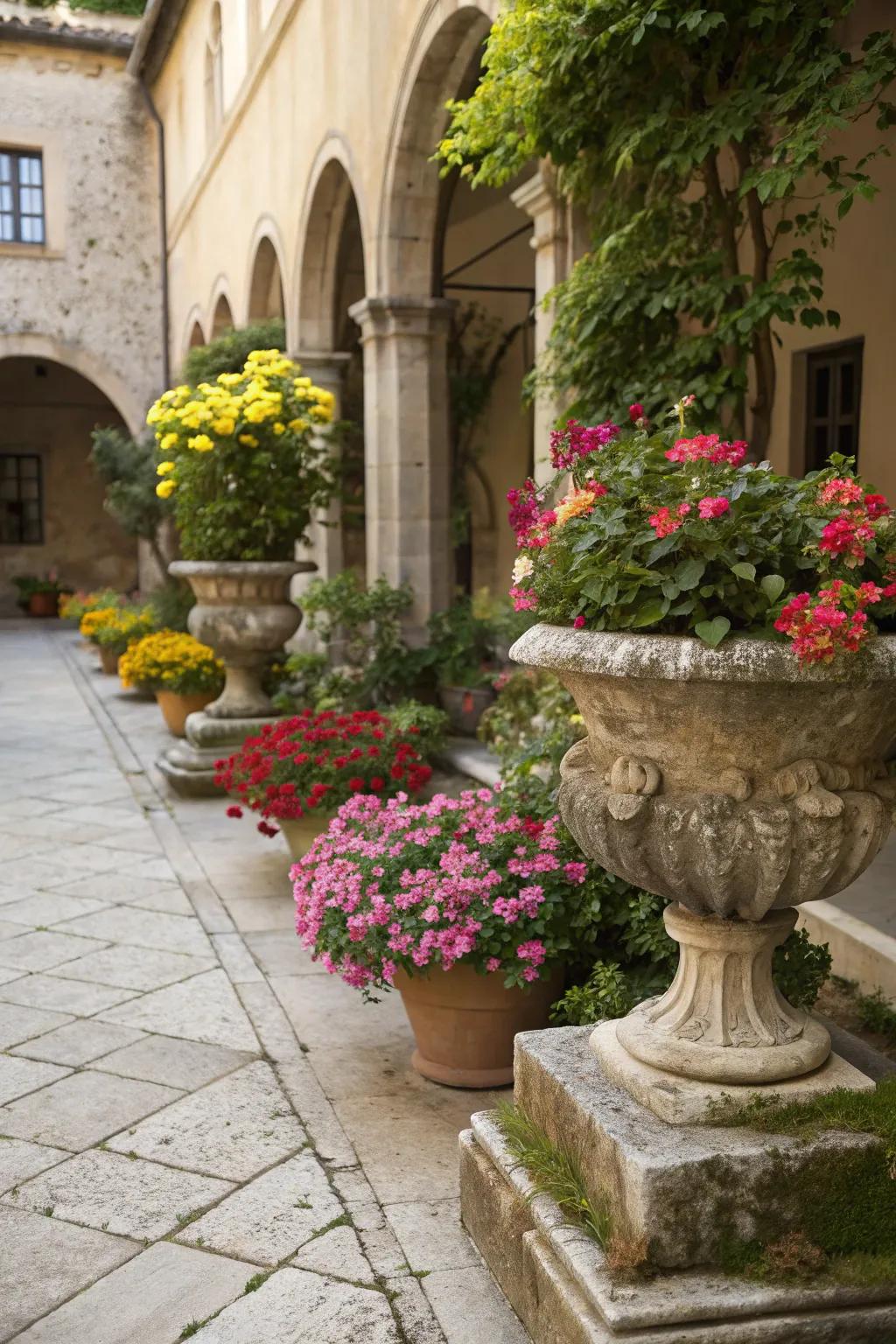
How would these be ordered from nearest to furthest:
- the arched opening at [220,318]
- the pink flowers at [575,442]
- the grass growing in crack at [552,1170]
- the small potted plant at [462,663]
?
the grass growing in crack at [552,1170], the pink flowers at [575,442], the small potted plant at [462,663], the arched opening at [220,318]

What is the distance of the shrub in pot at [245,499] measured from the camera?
7.23 m

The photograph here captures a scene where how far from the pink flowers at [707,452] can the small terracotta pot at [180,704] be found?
21.7 feet

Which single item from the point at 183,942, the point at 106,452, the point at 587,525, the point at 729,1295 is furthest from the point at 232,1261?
the point at 106,452

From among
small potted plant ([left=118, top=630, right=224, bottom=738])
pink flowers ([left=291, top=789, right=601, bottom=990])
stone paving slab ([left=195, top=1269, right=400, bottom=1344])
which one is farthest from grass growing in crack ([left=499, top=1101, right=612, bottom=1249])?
small potted plant ([left=118, top=630, right=224, bottom=738])

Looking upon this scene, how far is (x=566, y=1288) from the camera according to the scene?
2.21 m

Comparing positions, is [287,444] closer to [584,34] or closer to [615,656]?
[584,34]

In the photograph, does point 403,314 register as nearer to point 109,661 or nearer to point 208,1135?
point 208,1135

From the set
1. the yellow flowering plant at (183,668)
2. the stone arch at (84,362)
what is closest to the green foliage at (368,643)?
the yellow flowering plant at (183,668)

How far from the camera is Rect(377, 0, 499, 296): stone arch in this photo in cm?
666

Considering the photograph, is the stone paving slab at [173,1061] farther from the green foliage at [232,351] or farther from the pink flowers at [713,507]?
the green foliage at [232,351]

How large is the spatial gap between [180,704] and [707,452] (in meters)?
6.84

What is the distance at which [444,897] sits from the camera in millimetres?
3260

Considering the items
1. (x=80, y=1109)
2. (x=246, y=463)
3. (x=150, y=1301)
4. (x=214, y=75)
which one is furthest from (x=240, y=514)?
(x=214, y=75)

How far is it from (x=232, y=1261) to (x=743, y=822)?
4.67ft
